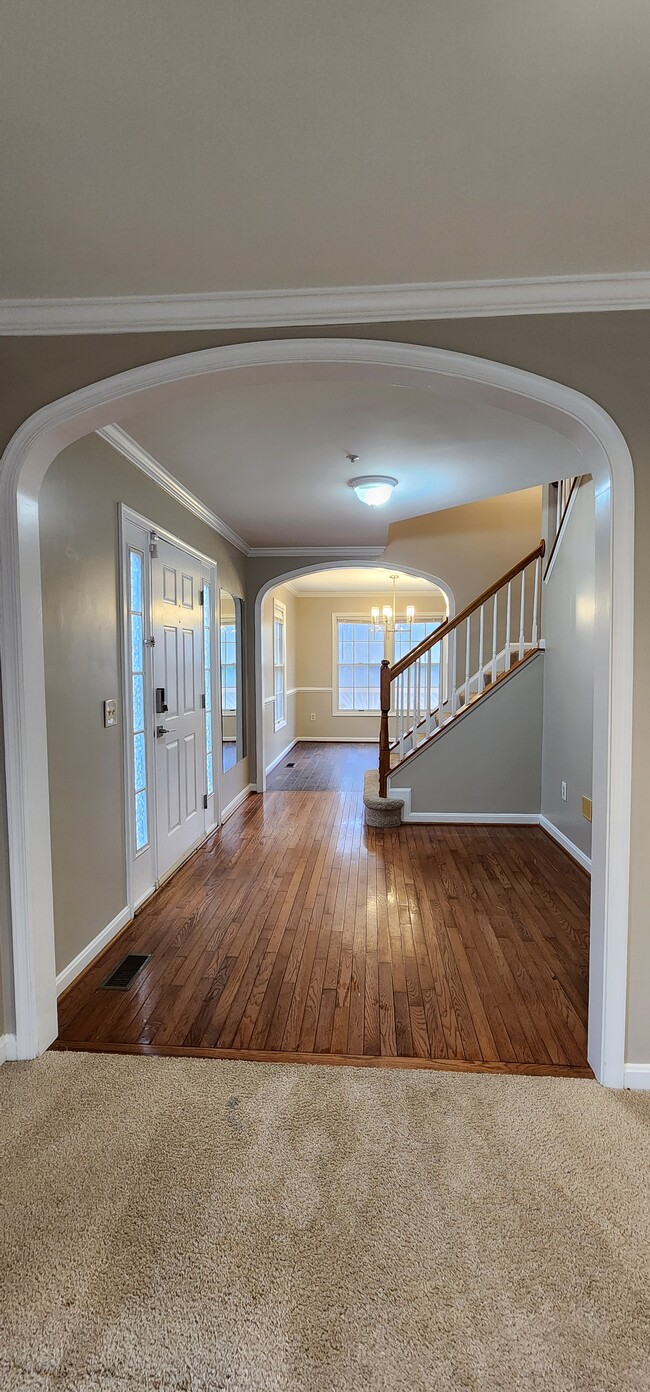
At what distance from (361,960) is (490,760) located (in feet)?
8.39

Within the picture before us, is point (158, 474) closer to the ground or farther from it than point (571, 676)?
farther from it

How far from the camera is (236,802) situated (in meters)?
5.68

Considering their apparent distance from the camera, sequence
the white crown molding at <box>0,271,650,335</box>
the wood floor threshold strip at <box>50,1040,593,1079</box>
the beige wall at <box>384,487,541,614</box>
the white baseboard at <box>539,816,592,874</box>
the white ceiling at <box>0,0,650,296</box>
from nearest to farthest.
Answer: the white ceiling at <box>0,0,650,296</box> → the white crown molding at <box>0,271,650,335</box> → the wood floor threshold strip at <box>50,1040,593,1079</box> → the white baseboard at <box>539,816,592,874</box> → the beige wall at <box>384,487,541,614</box>

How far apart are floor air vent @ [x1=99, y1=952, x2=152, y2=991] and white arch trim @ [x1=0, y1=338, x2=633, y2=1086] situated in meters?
0.44

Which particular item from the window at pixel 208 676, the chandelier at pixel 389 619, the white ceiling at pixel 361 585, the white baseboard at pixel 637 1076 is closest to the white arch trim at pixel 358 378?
the white baseboard at pixel 637 1076

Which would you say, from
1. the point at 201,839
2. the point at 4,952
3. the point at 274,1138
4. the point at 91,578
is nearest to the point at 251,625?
the point at 201,839

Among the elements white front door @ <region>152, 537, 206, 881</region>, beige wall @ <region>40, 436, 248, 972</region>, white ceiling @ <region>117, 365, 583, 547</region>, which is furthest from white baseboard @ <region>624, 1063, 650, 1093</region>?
white front door @ <region>152, 537, 206, 881</region>

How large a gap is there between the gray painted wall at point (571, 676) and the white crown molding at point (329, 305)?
Result: 2.12 m

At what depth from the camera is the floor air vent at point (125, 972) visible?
2.53 m

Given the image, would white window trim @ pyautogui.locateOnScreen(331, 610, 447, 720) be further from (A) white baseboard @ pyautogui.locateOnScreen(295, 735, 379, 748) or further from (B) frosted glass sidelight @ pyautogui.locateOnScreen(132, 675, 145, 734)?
(B) frosted glass sidelight @ pyautogui.locateOnScreen(132, 675, 145, 734)

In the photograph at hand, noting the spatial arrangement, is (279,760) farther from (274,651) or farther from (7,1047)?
(7,1047)

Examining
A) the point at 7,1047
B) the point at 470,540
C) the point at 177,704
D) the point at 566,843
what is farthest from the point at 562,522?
the point at 7,1047

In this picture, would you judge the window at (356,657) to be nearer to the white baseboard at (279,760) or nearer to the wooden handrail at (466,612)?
the white baseboard at (279,760)

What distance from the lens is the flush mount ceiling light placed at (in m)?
3.73
